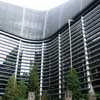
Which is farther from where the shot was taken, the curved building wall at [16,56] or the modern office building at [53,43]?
the curved building wall at [16,56]

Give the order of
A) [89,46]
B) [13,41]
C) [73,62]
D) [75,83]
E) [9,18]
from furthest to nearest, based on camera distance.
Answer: [13,41] < [9,18] < [73,62] < [89,46] < [75,83]

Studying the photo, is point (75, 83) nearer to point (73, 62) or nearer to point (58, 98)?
Result: point (73, 62)

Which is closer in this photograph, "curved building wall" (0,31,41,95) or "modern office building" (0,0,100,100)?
"modern office building" (0,0,100,100)

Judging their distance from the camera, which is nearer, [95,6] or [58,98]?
[95,6]

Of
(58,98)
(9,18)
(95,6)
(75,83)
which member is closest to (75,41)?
(95,6)

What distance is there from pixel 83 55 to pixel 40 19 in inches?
1621

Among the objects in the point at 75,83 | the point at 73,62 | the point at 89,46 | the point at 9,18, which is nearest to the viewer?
the point at 75,83

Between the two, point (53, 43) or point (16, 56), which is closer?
point (53, 43)

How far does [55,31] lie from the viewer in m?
83.6

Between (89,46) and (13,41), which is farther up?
(13,41)

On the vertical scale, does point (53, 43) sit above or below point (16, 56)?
above

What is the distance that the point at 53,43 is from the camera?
86.1m

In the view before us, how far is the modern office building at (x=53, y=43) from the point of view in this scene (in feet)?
193

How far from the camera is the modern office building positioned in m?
58.7
